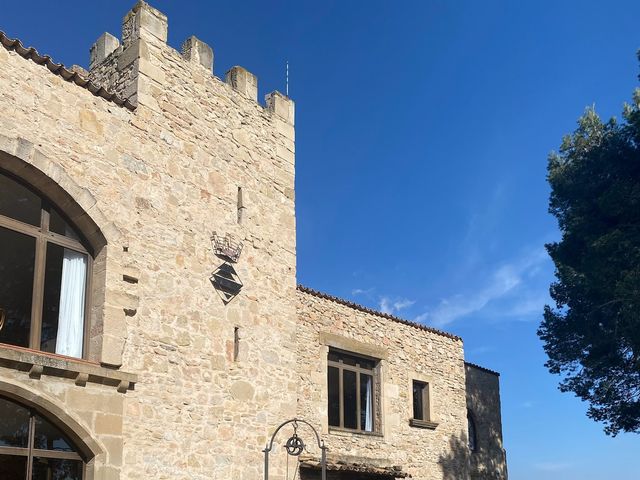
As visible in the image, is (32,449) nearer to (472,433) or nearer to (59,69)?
(59,69)

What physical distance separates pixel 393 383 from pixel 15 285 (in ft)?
30.2

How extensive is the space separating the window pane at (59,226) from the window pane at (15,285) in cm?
44

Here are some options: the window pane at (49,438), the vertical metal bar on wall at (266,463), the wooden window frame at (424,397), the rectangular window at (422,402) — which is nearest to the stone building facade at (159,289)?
the window pane at (49,438)

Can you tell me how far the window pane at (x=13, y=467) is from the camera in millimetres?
8414

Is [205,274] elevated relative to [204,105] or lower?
lower

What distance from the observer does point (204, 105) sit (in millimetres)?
12469

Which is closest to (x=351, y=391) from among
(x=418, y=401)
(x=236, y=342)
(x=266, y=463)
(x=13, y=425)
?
(x=418, y=401)

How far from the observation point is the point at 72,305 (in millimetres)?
9750

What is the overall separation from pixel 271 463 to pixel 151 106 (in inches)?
235

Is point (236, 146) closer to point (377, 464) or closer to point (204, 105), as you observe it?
point (204, 105)

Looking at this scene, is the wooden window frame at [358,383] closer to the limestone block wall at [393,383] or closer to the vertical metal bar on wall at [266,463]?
the limestone block wall at [393,383]

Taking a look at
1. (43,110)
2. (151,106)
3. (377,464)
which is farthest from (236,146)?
(377,464)

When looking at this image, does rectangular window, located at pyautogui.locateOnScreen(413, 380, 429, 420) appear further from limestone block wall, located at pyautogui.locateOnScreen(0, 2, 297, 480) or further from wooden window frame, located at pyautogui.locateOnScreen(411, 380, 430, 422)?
limestone block wall, located at pyautogui.locateOnScreen(0, 2, 297, 480)

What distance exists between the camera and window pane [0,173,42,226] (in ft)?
30.3
